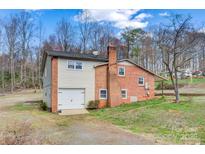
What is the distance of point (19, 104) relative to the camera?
14.2 meters

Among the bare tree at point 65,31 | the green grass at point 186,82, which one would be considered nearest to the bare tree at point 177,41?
the bare tree at point 65,31

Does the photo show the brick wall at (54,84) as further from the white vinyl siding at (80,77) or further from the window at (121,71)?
the window at (121,71)

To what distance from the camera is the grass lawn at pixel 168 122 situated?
7.56 m

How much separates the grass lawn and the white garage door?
10.6ft

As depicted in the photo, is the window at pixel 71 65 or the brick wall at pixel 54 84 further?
the window at pixel 71 65

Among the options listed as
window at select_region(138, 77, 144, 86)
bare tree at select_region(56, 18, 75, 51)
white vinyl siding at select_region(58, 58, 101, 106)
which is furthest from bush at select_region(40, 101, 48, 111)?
window at select_region(138, 77, 144, 86)

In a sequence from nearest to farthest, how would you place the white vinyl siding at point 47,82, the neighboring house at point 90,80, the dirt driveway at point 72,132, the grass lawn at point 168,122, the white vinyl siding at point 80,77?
the dirt driveway at point 72,132 → the grass lawn at point 168,122 → the neighboring house at point 90,80 → the white vinyl siding at point 80,77 → the white vinyl siding at point 47,82

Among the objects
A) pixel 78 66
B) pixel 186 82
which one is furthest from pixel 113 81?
pixel 186 82

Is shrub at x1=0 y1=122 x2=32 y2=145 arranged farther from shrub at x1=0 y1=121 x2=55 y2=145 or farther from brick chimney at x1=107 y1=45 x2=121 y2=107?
brick chimney at x1=107 y1=45 x2=121 y2=107

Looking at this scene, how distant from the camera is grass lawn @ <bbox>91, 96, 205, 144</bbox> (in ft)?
24.8

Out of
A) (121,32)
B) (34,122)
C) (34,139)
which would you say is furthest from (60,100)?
(34,139)

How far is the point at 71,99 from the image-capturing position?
1394 centimetres

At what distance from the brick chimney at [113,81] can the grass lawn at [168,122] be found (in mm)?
3184
